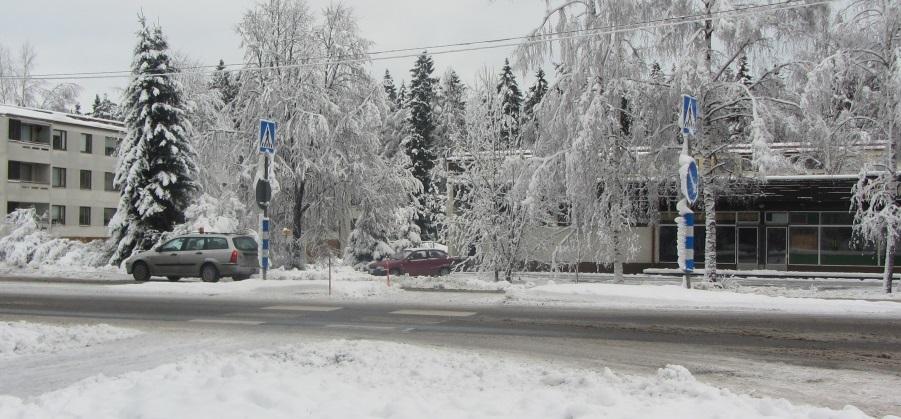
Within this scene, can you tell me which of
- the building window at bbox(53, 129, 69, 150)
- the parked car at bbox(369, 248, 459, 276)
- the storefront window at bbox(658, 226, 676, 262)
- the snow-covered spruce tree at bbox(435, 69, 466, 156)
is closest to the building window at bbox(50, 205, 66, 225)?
the building window at bbox(53, 129, 69, 150)

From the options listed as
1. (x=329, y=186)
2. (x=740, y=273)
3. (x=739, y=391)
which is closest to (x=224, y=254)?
(x=329, y=186)

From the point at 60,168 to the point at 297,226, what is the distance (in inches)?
1309

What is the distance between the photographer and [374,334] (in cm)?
1143

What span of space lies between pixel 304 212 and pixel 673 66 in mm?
17590

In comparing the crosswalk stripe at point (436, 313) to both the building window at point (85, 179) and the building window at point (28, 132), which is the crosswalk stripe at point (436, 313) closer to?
the building window at point (28, 132)

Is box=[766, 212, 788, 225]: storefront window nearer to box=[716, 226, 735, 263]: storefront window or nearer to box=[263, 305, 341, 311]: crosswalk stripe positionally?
box=[716, 226, 735, 263]: storefront window

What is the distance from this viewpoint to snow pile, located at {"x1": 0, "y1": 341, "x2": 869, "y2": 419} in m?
5.95

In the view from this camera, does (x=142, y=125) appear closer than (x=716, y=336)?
No

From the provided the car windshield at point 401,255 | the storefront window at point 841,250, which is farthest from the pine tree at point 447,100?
the storefront window at point 841,250

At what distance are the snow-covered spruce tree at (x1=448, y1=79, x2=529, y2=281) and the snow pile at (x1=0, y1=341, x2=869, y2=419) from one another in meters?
16.6

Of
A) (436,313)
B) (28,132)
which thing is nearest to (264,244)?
(436,313)

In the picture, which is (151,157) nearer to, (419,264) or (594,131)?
(419,264)

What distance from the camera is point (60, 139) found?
185 ft

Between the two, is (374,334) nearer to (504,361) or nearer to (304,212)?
(504,361)
